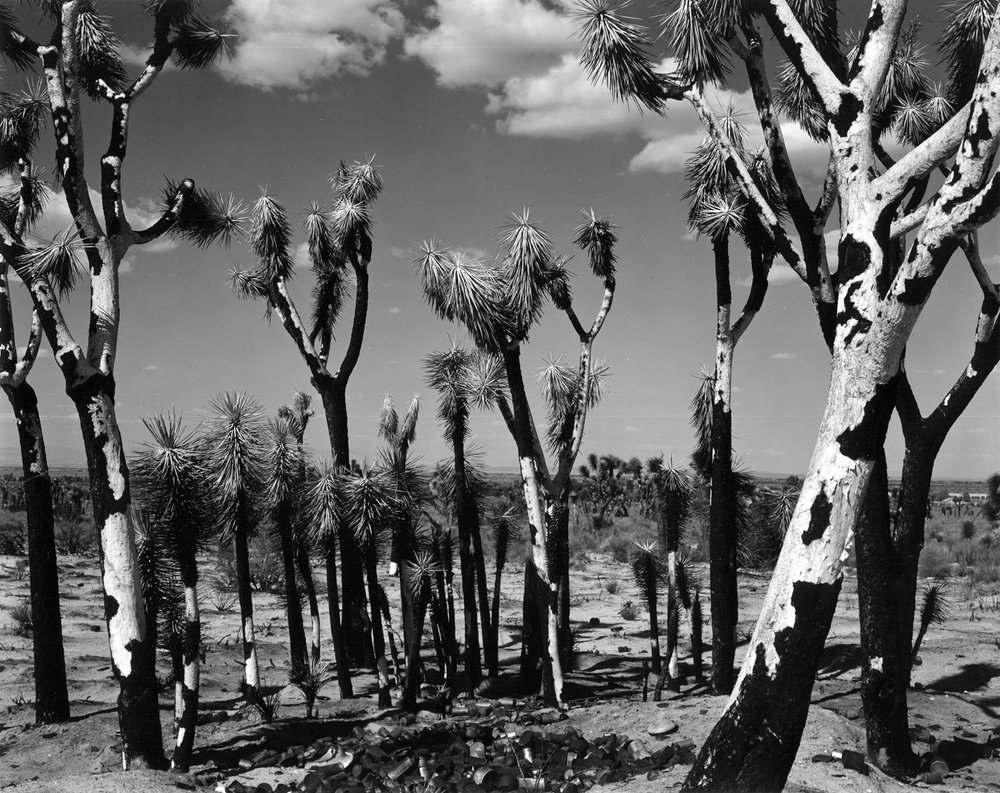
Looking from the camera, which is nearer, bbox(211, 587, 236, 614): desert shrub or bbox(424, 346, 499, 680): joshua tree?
bbox(424, 346, 499, 680): joshua tree

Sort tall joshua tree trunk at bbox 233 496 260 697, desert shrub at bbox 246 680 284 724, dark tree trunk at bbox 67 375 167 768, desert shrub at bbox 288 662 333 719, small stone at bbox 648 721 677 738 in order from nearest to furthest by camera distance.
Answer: dark tree trunk at bbox 67 375 167 768
small stone at bbox 648 721 677 738
desert shrub at bbox 246 680 284 724
desert shrub at bbox 288 662 333 719
tall joshua tree trunk at bbox 233 496 260 697

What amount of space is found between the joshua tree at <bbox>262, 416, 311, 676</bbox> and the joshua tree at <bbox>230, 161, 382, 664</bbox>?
2.95 ft

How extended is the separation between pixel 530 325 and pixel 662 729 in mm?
6017

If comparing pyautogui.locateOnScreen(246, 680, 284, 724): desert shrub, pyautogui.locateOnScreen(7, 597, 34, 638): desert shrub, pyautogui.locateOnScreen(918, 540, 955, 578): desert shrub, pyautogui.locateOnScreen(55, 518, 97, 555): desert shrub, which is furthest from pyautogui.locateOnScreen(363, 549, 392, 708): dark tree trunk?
pyautogui.locateOnScreen(55, 518, 97, 555): desert shrub

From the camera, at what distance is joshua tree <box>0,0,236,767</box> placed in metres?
8.96

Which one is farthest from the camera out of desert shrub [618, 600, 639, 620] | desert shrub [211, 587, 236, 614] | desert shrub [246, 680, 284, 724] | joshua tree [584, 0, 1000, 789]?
desert shrub [618, 600, 639, 620]

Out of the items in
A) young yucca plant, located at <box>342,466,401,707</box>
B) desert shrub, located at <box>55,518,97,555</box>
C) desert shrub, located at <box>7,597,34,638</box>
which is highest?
young yucca plant, located at <box>342,466,401,707</box>

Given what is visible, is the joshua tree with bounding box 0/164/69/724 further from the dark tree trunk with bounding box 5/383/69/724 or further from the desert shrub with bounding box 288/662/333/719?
the desert shrub with bounding box 288/662/333/719

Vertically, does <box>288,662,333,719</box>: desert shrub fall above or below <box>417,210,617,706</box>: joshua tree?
below

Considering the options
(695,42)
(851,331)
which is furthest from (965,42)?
(851,331)

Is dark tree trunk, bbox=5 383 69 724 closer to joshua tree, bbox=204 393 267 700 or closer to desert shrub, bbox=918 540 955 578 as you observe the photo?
joshua tree, bbox=204 393 267 700

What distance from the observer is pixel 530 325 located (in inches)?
514

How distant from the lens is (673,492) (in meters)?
16.5

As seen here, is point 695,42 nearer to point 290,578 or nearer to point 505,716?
point 505,716
